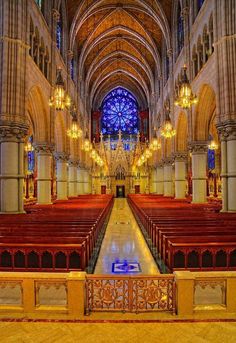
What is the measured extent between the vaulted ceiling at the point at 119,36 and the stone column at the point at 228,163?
1795cm

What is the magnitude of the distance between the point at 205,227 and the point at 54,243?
479cm

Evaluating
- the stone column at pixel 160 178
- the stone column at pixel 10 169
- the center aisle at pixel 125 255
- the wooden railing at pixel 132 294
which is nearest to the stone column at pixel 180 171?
the stone column at pixel 160 178

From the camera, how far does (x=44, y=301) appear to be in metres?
5.73

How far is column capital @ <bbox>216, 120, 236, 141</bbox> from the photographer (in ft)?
46.9

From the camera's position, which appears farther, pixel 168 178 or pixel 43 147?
pixel 168 178

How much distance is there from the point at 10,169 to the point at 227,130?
1056 centimetres

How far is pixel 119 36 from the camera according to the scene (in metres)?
39.0

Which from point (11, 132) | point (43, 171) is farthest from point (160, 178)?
point (11, 132)

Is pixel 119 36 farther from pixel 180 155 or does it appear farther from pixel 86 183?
pixel 86 183

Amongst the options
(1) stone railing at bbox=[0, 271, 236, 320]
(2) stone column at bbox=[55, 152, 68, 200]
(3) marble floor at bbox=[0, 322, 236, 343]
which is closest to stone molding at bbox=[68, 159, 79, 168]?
(2) stone column at bbox=[55, 152, 68, 200]

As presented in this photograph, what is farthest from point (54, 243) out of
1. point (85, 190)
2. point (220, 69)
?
point (85, 190)

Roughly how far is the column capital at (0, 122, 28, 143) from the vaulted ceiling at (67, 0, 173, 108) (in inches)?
709

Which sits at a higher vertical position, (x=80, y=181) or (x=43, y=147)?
(x=43, y=147)

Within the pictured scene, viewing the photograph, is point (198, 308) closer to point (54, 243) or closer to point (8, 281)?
point (8, 281)
